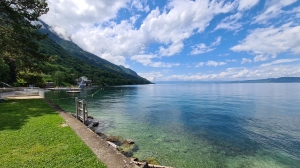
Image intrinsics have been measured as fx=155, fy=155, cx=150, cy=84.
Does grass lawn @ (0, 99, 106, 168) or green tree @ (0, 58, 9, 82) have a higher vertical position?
green tree @ (0, 58, 9, 82)

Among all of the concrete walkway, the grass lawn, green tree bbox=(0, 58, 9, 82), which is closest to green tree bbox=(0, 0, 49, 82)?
the grass lawn

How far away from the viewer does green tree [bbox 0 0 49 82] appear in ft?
62.6

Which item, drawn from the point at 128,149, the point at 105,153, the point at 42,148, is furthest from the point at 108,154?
the point at 128,149

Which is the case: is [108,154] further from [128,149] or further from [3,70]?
[3,70]

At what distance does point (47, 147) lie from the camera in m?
8.35

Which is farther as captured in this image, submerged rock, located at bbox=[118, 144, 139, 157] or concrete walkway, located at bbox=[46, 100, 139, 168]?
submerged rock, located at bbox=[118, 144, 139, 157]

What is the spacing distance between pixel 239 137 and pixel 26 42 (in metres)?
29.2

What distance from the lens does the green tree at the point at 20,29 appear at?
62.6 feet

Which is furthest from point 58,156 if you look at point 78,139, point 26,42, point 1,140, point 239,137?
point 26,42

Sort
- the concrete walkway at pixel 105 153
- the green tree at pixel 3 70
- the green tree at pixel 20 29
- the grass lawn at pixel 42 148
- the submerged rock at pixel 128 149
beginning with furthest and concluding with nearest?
1. the green tree at pixel 3 70
2. the green tree at pixel 20 29
3. the submerged rock at pixel 128 149
4. the concrete walkway at pixel 105 153
5. the grass lawn at pixel 42 148

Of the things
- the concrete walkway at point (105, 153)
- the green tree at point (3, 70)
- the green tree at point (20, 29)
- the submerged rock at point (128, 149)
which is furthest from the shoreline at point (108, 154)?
the green tree at point (3, 70)

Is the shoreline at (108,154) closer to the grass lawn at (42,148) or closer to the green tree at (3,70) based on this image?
the grass lawn at (42,148)

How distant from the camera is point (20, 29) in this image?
18.6 metres

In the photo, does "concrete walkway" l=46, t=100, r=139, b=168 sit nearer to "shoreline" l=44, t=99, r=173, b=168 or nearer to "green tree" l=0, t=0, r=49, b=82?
"shoreline" l=44, t=99, r=173, b=168
